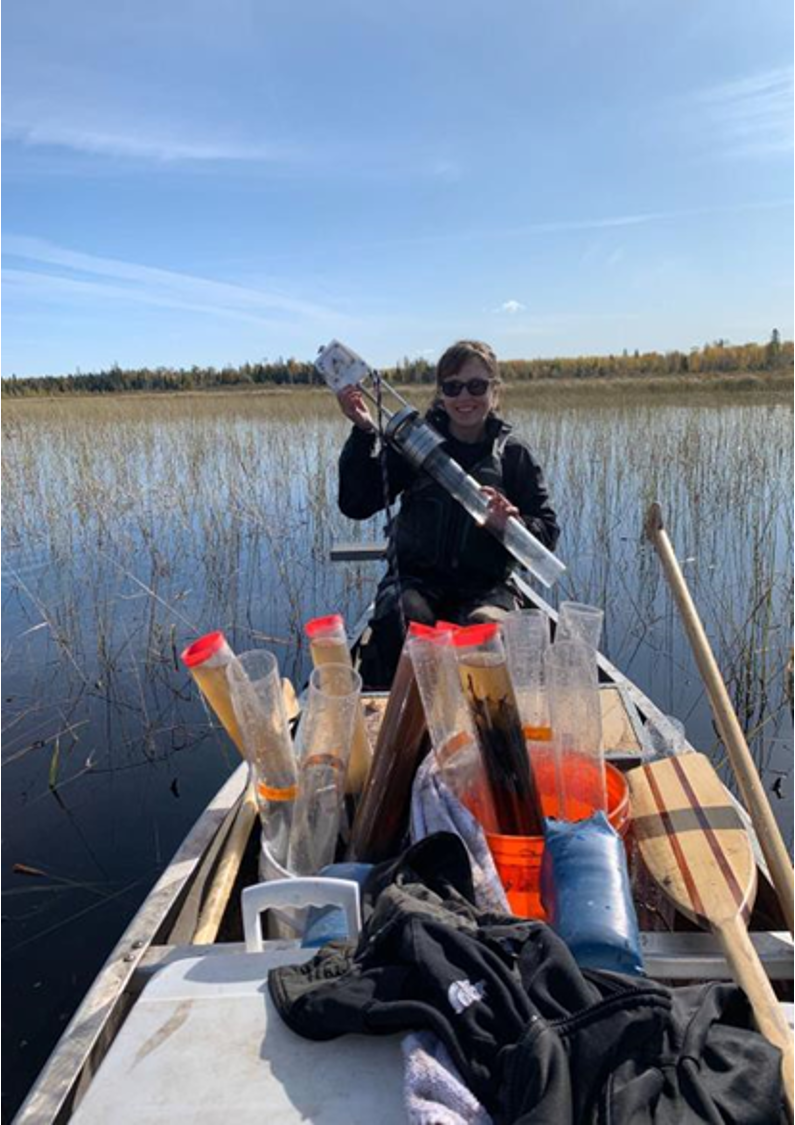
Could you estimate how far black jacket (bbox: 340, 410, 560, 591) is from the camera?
10.6ft

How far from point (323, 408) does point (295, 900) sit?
52.1 ft

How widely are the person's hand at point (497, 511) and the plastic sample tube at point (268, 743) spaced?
136 centimetres

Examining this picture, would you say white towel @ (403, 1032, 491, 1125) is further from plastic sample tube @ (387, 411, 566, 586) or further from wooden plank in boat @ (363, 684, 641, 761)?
plastic sample tube @ (387, 411, 566, 586)

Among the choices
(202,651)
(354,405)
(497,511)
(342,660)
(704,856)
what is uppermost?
(354,405)

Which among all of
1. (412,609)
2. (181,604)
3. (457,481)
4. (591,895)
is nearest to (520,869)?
(591,895)

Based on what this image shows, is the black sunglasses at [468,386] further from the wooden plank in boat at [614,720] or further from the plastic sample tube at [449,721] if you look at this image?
the plastic sample tube at [449,721]

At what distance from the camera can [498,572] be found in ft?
10.8

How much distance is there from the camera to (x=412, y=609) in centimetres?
303

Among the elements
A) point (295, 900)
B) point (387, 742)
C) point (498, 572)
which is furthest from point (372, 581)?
point (295, 900)

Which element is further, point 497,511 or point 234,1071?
point 497,511

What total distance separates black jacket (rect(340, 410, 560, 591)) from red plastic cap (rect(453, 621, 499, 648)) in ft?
4.96

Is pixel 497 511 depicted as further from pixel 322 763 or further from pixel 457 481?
pixel 322 763

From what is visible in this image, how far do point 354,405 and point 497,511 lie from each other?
2.31 ft

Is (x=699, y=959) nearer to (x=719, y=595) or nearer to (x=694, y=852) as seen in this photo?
→ (x=694, y=852)
